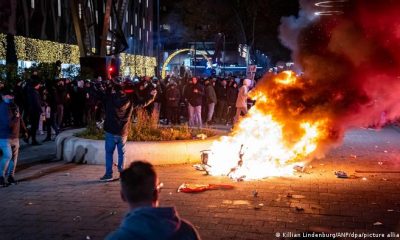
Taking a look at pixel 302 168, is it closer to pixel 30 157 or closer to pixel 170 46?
pixel 30 157

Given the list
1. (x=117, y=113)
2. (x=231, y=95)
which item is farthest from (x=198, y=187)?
(x=231, y=95)

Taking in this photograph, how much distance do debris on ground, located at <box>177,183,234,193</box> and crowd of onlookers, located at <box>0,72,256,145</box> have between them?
17.6ft

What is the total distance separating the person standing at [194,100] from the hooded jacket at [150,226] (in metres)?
14.5

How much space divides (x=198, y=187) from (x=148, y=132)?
11.7 feet

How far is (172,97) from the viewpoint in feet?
59.4

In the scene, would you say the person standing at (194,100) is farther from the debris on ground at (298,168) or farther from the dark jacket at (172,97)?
the debris on ground at (298,168)

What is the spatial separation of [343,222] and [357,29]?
4674 millimetres

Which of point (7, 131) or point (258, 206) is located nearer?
point (258, 206)

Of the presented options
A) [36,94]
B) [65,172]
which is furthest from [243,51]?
[65,172]

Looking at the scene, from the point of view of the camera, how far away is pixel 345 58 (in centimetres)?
998

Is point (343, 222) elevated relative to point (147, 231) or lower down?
lower down

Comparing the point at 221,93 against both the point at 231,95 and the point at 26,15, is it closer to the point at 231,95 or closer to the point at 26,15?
the point at 231,95

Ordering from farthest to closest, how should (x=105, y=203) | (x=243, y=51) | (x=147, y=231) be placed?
1. (x=243, y=51)
2. (x=105, y=203)
3. (x=147, y=231)

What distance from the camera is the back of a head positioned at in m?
2.66
